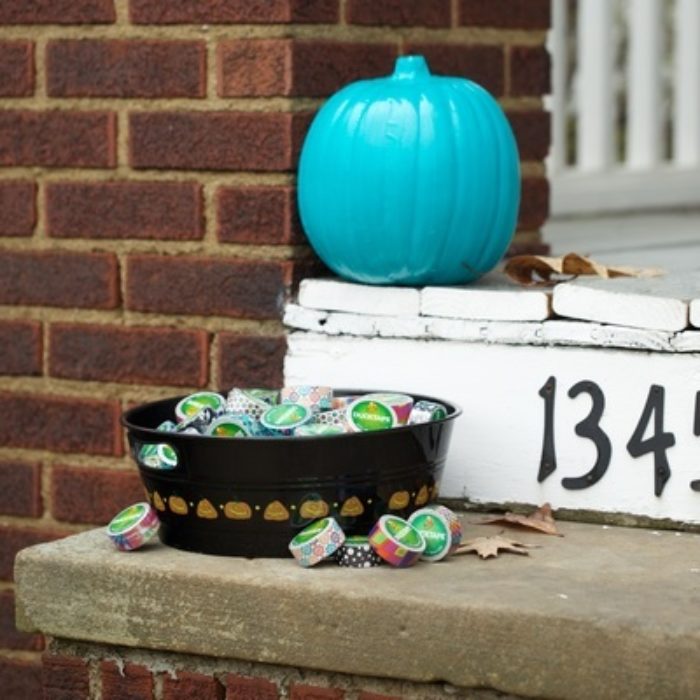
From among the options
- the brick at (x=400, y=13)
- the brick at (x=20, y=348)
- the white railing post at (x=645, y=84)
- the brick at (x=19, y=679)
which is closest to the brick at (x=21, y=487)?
the brick at (x=20, y=348)

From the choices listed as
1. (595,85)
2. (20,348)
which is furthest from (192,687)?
(595,85)

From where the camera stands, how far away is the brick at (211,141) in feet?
10.6

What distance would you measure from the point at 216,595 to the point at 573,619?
0.52m

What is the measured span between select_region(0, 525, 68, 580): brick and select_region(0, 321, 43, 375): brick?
288 millimetres

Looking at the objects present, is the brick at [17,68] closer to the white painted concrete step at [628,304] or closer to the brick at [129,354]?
the brick at [129,354]

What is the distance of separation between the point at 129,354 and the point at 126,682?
732 millimetres

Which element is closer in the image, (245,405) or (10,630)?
(245,405)

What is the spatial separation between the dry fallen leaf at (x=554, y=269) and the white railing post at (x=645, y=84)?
6.87 ft

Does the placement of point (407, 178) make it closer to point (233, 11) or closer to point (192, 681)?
point (233, 11)

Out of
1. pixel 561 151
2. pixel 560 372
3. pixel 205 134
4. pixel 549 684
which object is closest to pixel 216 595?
pixel 549 684

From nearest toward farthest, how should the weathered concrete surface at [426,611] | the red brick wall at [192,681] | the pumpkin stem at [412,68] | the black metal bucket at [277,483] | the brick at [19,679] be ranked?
the weathered concrete surface at [426,611], the red brick wall at [192,681], the black metal bucket at [277,483], the pumpkin stem at [412,68], the brick at [19,679]

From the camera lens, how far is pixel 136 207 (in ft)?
11.0

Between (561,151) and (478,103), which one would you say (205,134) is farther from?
(561,151)

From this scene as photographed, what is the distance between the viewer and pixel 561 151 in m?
5.35
